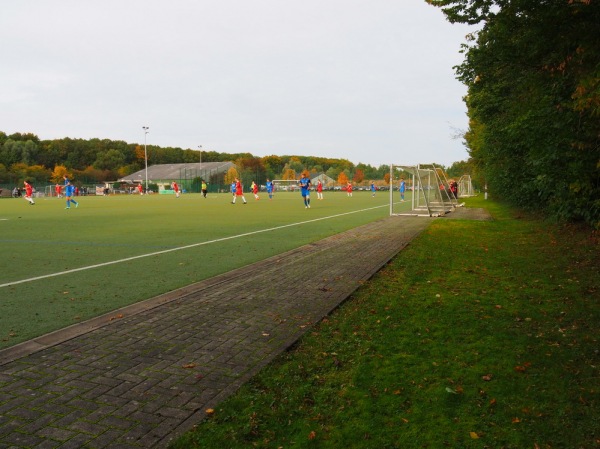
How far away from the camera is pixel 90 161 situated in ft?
437

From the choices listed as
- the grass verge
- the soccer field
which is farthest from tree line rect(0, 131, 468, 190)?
the grass verge

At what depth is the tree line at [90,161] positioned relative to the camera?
10669 cm

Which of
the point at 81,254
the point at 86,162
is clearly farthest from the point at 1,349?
the point at 86,162

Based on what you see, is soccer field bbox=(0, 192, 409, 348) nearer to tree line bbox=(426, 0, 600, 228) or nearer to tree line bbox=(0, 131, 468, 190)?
tree line bbox=(426, 0, 600, 228)

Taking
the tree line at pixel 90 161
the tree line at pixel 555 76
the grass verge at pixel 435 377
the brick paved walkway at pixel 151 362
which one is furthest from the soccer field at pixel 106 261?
the tree line at pixel 90 161

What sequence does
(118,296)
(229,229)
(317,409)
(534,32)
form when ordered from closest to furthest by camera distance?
(317,409), (118,296), (534,32), (229,229)

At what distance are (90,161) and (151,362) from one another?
142 m

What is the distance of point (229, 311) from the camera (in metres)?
6.08

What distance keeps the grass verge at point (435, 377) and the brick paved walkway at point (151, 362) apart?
28 centimetres

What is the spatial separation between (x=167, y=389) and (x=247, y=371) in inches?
27.8

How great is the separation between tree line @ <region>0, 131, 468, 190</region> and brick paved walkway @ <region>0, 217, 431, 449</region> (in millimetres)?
88431

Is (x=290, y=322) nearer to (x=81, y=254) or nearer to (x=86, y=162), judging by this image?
(x=81, y=254)

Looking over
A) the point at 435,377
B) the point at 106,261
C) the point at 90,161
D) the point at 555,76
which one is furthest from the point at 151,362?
the point at 90,161

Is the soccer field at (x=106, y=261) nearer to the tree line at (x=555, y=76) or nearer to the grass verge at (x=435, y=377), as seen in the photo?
the grass verge at (x=435, y=377)
